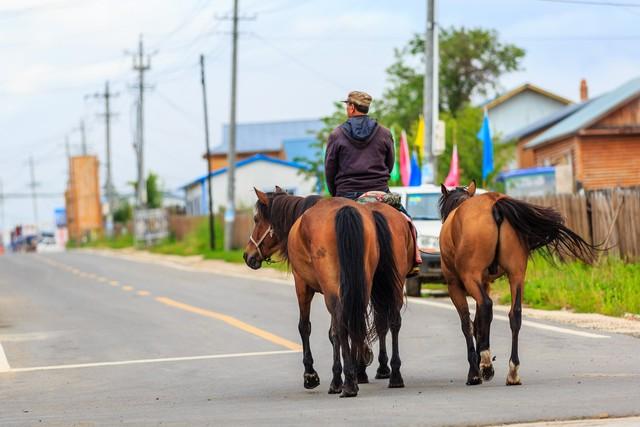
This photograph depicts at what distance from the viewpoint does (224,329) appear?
1705cm

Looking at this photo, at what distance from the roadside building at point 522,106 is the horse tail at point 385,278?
6845 cm

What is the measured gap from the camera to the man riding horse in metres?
10.9

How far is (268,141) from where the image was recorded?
366 ft

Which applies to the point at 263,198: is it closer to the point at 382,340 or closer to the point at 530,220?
the point at 382,340

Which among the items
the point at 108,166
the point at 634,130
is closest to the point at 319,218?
the point at 634,130

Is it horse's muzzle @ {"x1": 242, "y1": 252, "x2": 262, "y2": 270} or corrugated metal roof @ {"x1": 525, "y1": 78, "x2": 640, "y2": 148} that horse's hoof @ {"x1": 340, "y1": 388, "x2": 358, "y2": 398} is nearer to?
horse's muzzle @ {"x1": 242, "y1": 252, "x2": 262, "y2": 270}

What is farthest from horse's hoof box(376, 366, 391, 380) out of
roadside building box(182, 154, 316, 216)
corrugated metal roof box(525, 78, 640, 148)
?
roadside building box(182, 154, 316, 216)

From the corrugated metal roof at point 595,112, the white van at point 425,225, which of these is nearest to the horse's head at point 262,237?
the white van at point 425,225

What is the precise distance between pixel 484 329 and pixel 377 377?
4.14ft

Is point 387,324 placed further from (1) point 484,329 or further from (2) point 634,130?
(2) point 634,130

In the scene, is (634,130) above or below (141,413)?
above

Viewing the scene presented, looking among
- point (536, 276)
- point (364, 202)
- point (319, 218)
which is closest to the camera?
point (319, 218)

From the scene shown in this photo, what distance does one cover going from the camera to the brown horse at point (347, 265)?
9.54 metres

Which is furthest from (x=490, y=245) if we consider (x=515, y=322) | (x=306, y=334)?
(x=306, y=334)
